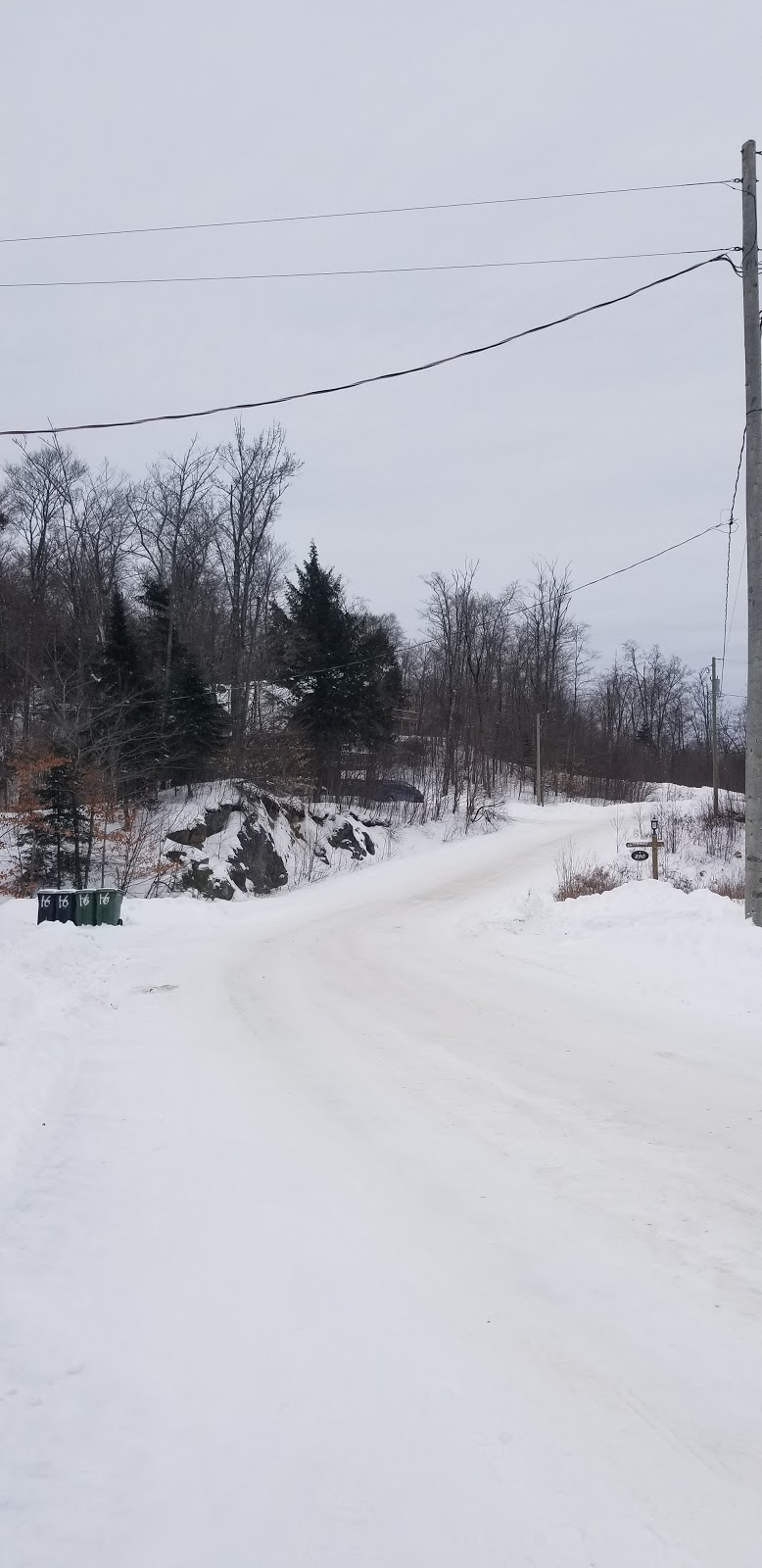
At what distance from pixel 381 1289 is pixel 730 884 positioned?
16847 millimetres

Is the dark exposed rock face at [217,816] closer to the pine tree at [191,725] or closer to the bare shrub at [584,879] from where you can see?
the pine tree at [191,725]

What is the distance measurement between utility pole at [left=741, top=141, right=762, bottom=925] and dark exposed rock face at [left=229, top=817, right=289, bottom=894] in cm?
1670

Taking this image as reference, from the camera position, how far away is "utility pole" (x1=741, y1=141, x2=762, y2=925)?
10.5 metres

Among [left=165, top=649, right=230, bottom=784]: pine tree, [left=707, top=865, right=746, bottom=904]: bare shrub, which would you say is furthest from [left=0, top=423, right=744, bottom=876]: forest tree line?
[left=707, top=865, right=746, bottom=904]: bare shrub

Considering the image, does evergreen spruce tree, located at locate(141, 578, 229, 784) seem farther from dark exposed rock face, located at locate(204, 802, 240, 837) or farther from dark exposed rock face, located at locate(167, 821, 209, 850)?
dark exposed rock face, located at locate(167, 821, 209, 850)

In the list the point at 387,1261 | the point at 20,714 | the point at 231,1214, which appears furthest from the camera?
the point at 20,714

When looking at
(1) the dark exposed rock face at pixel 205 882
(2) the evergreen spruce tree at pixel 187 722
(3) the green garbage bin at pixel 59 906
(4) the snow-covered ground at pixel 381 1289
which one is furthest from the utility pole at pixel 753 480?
(2) the evergreen spruce tree at pixel 187 722

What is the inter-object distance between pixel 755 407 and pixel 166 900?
13426 millimetres

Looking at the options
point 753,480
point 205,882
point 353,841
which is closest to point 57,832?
point 205,882

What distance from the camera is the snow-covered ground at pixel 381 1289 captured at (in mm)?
2389

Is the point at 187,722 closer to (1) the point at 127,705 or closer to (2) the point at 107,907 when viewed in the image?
(1) the point at 127,705

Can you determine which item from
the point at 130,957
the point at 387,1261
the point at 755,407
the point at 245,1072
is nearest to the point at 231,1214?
the point at 387,1261

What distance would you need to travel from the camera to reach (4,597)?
3559 centimetres

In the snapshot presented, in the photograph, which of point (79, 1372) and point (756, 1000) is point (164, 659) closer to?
point (756, 1000)
